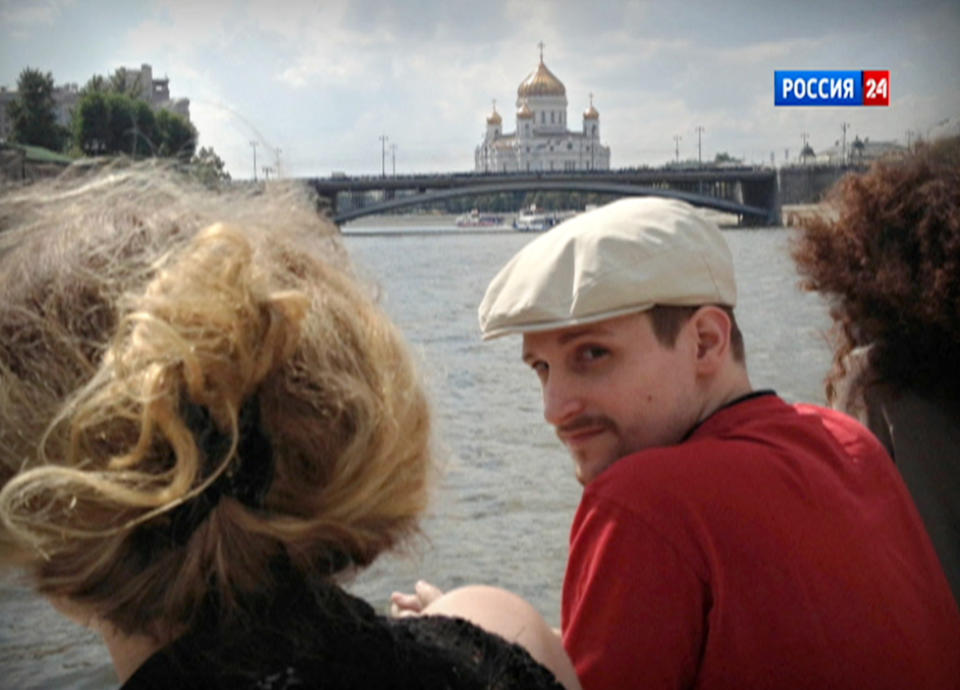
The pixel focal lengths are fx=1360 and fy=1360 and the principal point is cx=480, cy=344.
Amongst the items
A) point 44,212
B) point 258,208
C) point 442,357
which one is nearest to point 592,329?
point 258,208

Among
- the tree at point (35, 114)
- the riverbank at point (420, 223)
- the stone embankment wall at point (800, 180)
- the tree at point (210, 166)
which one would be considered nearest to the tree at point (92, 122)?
the tree at point (35, 114)

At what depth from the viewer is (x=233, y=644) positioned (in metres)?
0.92

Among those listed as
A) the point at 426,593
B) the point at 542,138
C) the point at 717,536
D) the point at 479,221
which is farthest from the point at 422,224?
the point at 717,536

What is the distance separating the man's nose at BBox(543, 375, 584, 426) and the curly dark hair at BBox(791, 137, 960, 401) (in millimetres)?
692

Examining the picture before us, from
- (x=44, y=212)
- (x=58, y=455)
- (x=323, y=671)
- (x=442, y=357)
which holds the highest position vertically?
(x=44, y=212)

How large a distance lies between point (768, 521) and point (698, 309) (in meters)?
0.30

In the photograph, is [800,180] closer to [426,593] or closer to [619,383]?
[619,383]

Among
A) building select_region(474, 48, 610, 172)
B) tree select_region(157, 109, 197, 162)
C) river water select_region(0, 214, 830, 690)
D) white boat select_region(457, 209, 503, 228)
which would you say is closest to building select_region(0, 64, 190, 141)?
white boat select_region(457, 209, 503, 228)

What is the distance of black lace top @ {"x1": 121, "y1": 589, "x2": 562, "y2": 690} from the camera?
2.98 ft

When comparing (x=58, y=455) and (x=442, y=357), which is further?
(x=442, y=357)

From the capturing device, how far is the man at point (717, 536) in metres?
1.27

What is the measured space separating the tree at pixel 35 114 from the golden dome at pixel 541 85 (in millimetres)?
50749

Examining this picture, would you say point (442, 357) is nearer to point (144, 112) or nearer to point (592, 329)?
point (592, 329)

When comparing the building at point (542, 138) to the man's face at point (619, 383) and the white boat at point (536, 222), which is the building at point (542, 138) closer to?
the white boat at point (536, 222)
